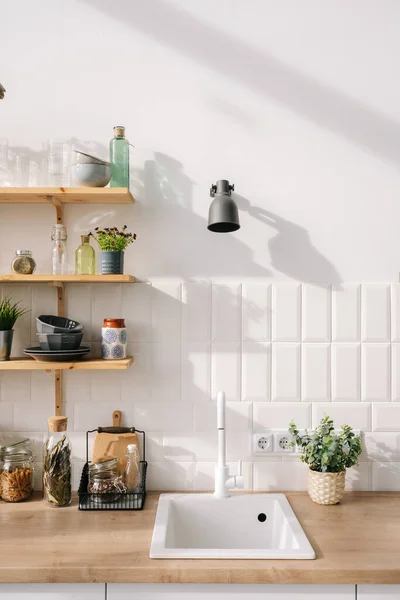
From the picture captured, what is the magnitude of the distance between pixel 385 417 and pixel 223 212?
0.92 metres

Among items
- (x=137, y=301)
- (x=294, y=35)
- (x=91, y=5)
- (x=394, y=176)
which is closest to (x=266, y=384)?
(x=137, y=301)

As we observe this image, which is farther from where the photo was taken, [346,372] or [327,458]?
[346,372]

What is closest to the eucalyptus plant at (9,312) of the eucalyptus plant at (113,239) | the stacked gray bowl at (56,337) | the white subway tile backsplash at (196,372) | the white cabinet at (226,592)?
the stacked gray bowl at (56,337)

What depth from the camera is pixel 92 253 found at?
183 cm

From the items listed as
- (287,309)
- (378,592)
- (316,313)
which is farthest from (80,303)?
(378,592)

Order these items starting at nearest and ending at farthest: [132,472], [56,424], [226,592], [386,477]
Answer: [226,592]
[56,424]
[132,472]
[386,477]

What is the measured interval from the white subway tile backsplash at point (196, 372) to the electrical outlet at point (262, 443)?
213 millimetres

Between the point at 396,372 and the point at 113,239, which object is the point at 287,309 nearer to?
the point at 396,372

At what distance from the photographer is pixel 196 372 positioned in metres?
1.89

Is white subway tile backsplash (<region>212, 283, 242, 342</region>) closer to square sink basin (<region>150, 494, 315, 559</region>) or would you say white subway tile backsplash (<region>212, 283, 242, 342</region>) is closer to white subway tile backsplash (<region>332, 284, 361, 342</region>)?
white subway tile backsplash (<region>332, 284, 361, 342</region>)

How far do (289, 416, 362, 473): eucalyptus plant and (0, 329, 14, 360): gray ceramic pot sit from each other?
98cm

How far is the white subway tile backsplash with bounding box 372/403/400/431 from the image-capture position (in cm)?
189

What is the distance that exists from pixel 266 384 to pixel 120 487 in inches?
23.4

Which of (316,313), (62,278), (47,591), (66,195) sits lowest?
(47,591)
